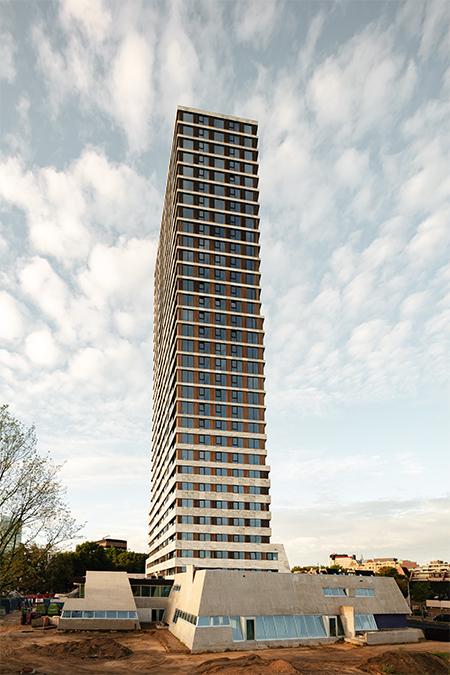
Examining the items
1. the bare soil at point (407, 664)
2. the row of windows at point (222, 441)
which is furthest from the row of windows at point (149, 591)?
the bare soil at point (407, 664)

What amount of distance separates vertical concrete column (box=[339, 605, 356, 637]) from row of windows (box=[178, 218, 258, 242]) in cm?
7515

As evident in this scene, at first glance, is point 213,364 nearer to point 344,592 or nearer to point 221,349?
point 221,349

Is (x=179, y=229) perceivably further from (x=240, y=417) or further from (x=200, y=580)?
(x=200, y=580)

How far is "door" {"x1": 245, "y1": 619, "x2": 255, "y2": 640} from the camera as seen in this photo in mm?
51366

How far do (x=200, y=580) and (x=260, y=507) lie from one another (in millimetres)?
47824

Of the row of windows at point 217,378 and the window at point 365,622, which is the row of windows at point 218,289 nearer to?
the row of windows at point 217,378

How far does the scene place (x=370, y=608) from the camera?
57.7m

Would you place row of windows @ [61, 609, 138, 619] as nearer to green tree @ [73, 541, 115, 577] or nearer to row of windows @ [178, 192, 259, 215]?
green tree @ [73, 541, 115, 577]

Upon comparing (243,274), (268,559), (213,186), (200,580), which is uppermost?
(213,186)

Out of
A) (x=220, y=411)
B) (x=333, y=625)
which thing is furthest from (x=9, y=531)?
(x=220, y=411)

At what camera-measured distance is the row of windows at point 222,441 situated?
102m

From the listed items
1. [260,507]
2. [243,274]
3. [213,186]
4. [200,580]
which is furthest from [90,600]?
[213,186]

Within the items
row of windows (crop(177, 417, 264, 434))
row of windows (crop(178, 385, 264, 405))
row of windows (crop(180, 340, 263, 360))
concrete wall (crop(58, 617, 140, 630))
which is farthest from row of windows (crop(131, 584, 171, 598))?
row of windows (crop(180, 340, 263, 360))

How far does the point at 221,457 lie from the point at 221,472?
8.73 ft
